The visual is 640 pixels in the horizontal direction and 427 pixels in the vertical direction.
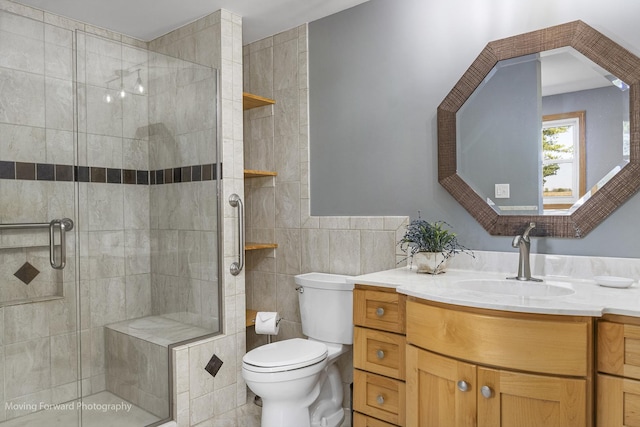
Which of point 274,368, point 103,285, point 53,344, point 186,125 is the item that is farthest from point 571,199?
point 53,344

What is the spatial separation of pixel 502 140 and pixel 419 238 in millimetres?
609

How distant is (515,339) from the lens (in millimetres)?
1403

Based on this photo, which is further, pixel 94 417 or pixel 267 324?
pixel 267 324

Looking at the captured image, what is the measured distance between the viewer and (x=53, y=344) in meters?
1.99

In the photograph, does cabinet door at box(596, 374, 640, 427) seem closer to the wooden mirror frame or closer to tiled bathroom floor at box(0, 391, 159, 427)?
the wooden mirror frame

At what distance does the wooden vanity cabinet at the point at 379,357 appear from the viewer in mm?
1845

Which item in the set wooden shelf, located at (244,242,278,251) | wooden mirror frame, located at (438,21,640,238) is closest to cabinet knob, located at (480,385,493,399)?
wooden mirror frame, located at (438,21,640,238)

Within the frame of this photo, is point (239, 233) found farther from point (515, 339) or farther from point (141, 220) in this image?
point (515, 339)

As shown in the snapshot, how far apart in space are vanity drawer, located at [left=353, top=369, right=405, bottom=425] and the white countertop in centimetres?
43

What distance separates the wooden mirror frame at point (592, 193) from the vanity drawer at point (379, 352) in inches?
28.5

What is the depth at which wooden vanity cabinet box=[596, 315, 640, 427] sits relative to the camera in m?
1.29

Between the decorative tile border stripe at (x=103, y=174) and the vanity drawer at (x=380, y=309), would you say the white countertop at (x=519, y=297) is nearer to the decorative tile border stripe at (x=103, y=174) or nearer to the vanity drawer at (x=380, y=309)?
the vanity drawer at (x=380, y=309)

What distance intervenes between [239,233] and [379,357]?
112 cm

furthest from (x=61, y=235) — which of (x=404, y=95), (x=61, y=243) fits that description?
(x=404, y=95)
